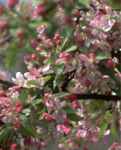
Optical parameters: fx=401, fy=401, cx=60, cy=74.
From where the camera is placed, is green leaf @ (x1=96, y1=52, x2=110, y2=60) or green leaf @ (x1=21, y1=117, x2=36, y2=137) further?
green leaf @ (x1=21, y1=117, x2=36, y2=137)

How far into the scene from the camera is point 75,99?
1073mm

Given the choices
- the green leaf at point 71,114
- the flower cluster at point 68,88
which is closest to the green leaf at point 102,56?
the flower cluster at point 68,88

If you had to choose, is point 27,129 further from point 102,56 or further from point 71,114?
point 102,56

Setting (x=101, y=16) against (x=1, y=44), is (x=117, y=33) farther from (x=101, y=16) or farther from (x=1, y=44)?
(x=1, y=44)

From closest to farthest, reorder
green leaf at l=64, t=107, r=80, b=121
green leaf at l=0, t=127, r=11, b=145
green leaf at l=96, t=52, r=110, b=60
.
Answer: green leaf at l=96, t=52, r=110, b=60 < green leaf at l=64, t=107, r=80, b=121 < green leaf at l=0, t=127, r=11, b=145

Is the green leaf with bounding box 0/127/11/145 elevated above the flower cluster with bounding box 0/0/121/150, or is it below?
below

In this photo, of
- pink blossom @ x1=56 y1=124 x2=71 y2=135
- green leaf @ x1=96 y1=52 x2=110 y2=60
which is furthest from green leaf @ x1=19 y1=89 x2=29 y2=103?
green leaf @ x1=96 y1=52 x2=110 y2=60

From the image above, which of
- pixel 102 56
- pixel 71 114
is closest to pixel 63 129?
pixel 71 114

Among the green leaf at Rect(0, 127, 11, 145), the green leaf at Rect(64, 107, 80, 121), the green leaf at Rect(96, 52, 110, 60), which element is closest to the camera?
the green leaf at Rect(96, 52, 110, 60)

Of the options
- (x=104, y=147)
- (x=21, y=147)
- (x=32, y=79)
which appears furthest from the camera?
(x=104, y=147)

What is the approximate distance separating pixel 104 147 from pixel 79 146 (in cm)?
83

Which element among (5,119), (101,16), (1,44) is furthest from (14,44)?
(5,119)

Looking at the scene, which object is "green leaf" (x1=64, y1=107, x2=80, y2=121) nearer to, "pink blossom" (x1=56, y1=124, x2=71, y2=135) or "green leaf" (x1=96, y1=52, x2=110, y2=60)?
"pink blossom" (x1=56, y1=124, x2=71, y2=135)

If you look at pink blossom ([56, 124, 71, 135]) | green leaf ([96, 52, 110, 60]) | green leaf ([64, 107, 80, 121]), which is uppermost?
green leaf ([96, 52, 110, 60])
